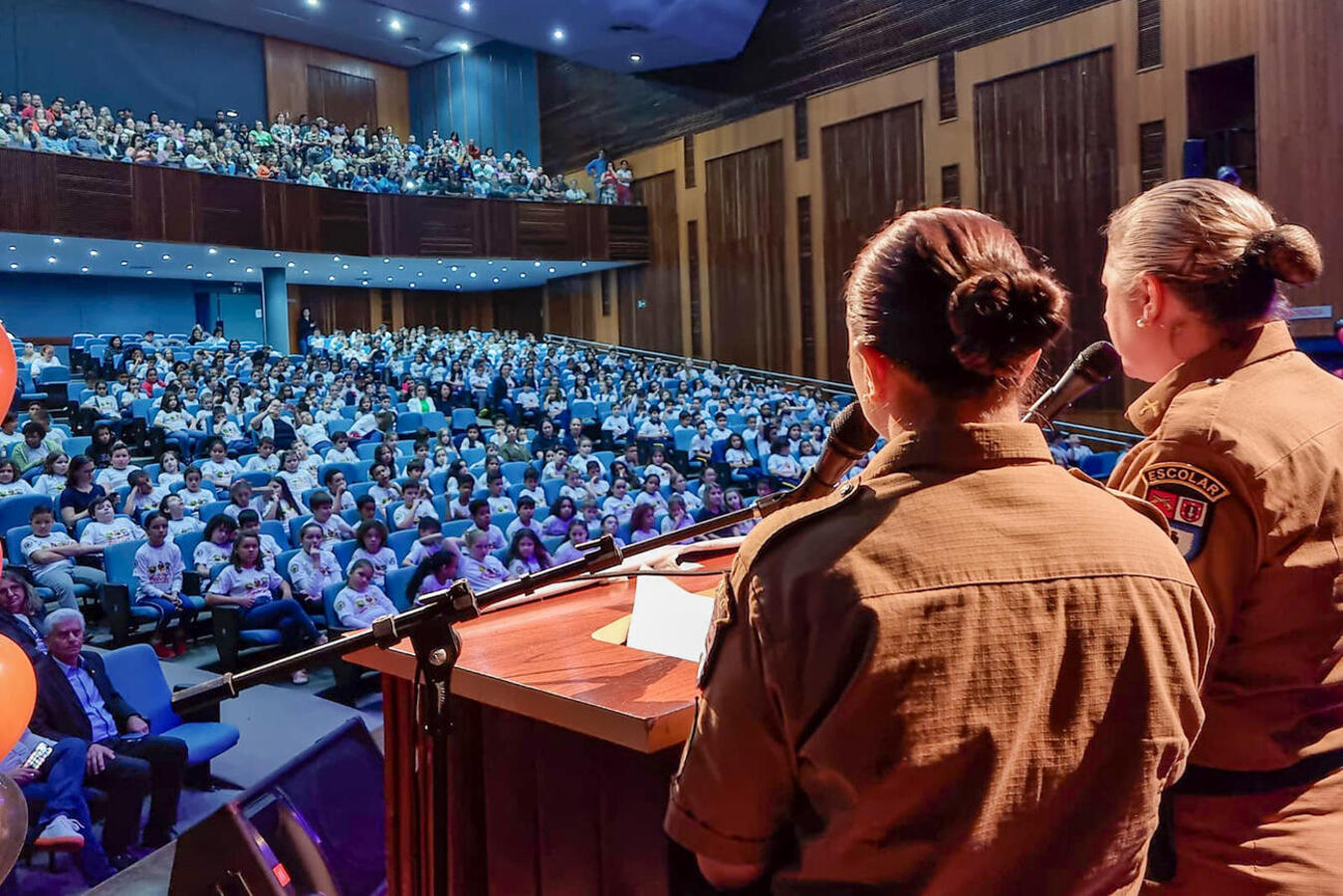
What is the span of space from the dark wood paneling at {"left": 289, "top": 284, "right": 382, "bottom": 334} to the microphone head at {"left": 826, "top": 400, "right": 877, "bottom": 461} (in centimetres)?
1456

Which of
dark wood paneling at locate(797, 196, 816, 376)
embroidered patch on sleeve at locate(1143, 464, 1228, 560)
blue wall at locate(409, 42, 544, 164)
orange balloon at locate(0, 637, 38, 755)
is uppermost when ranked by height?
blue wall at locate(409, 42, 544, 164)

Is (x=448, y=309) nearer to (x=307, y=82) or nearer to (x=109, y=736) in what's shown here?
(x=307, y=82)

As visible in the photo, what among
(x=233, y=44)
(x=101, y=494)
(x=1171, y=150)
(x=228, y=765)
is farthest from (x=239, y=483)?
(x=233, y=44)

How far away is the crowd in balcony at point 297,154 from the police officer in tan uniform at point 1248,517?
30.9 feet

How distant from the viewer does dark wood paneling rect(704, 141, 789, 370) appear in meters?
11.2

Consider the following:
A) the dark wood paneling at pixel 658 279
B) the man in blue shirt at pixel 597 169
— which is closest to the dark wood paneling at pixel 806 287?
the dark wood paneling at pixel 658 279

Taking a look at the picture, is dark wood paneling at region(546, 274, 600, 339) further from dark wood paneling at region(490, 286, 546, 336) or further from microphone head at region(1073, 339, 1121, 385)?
microphone head at region(1073, 339, 1121, 385)

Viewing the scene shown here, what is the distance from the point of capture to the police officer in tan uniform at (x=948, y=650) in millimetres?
533

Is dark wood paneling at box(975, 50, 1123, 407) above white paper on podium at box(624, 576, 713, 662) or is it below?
above

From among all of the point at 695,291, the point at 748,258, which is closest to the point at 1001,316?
the point at 748,258

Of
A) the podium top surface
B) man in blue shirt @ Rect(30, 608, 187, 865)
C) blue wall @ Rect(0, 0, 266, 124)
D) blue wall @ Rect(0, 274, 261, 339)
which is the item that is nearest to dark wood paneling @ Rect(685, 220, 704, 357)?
blue wall @ Rect(0, 274, 261, 339)

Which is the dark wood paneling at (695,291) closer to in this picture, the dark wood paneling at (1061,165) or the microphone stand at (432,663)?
the dark wood paneling at (1061,165)

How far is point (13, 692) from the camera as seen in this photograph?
1.29m

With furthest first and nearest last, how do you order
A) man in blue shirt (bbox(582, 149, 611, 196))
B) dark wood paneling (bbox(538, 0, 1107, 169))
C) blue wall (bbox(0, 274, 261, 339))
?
man in blue shirt (bbox(582, 149, 611, 196)) < blue wall (bbox(0, 274, 261, 339)) < dark wood paneling (bbox(538, 0, 1107, 169))
